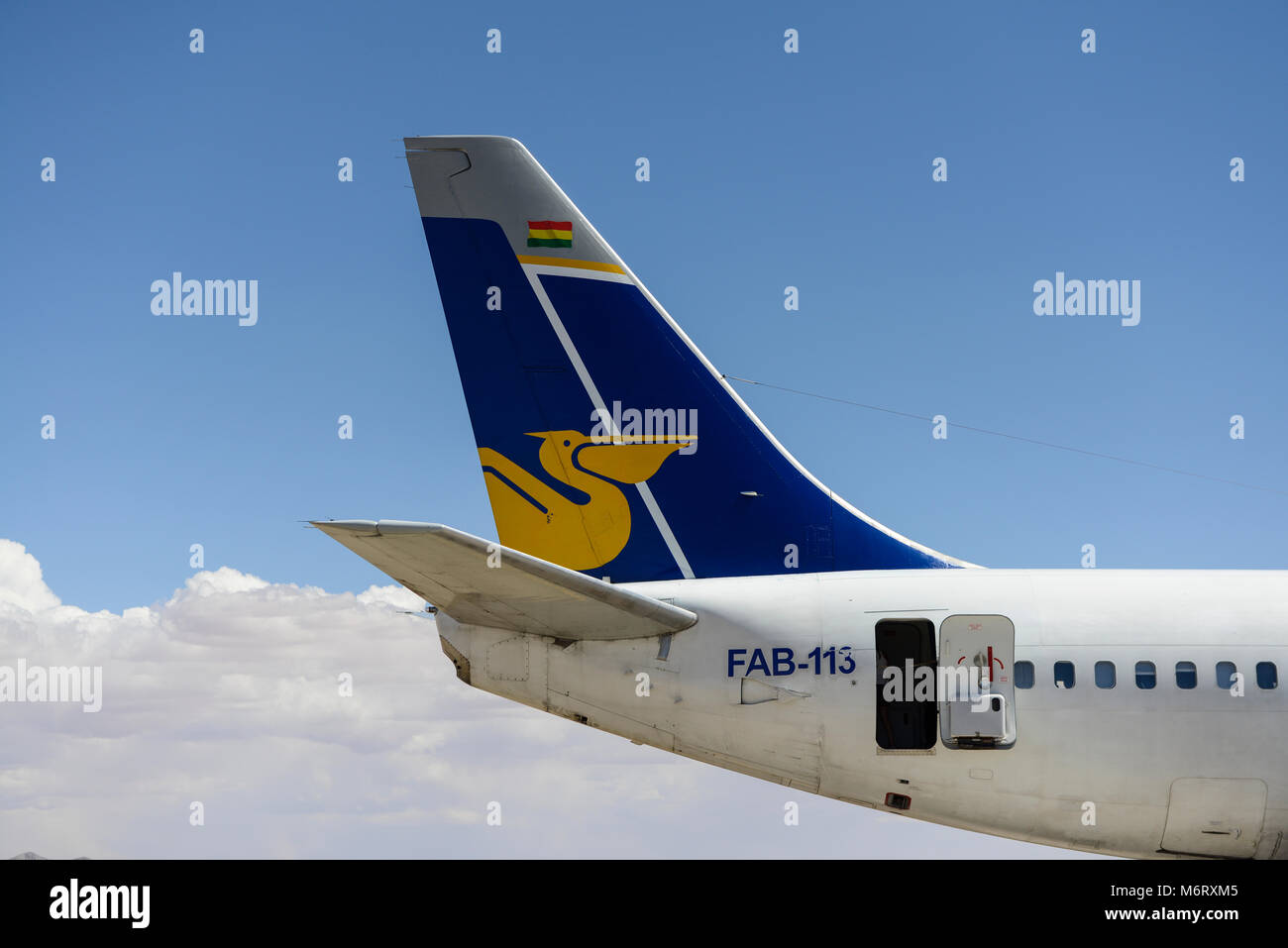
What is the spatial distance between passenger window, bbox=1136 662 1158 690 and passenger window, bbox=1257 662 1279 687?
1.16 metres

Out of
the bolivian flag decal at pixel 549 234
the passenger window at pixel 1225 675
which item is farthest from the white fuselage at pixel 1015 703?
the bolivian flag decal at pixel 549 234

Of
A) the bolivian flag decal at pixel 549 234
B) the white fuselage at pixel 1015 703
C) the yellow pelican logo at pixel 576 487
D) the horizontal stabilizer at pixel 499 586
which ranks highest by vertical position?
the bolivian flag decal at pixel 549 234

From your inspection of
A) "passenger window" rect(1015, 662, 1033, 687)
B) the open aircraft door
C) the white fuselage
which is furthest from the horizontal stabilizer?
"passenger window" rect(1015, 662, 1033, 687)

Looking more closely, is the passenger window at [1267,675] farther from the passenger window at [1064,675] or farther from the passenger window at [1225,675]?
the passenger window at [1064,675]

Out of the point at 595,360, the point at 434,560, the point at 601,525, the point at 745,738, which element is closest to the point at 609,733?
the point at 745,738

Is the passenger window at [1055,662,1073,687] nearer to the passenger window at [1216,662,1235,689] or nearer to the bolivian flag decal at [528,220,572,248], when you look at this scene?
the passenger window at [1216,662,1235,689]

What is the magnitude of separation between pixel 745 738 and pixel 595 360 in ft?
17.2

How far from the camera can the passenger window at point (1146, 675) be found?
41.9 ft

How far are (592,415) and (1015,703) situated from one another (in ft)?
20.5

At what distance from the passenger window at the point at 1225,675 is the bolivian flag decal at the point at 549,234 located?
9.40 meters

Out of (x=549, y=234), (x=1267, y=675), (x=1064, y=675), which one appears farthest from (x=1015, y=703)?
(x=549, y=234)

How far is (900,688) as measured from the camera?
42.3ft
